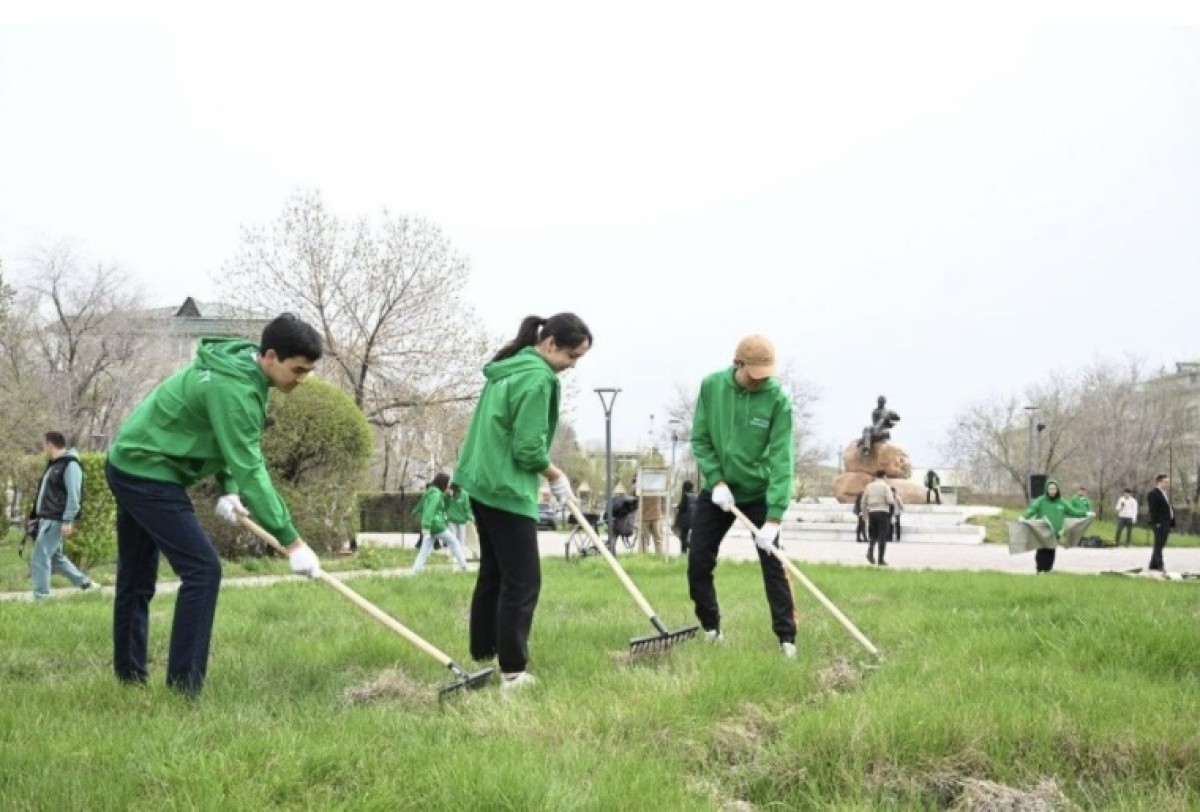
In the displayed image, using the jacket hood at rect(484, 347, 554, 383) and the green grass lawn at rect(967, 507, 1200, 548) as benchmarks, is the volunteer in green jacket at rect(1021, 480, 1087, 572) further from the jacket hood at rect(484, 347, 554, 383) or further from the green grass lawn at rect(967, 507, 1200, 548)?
the green grass lawn at rect(967, 507, 1200, 548)

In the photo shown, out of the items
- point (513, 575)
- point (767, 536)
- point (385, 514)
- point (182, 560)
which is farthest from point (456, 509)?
point (385, 514)

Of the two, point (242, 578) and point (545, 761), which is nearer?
point (545, 761)

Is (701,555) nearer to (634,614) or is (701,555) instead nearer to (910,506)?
(634,614)

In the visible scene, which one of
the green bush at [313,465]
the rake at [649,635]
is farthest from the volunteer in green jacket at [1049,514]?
the rake at [649,635]

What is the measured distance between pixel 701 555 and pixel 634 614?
1.47 meters

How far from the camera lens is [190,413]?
14.5 feet

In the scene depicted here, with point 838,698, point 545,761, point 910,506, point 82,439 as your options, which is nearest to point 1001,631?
point 838,698

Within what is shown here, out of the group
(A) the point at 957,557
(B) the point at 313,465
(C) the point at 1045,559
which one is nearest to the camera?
(C) the point at 1045,559

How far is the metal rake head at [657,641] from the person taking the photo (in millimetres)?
5254

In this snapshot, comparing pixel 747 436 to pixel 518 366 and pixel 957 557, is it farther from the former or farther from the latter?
pixel 957 557

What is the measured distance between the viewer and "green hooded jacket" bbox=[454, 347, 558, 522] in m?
4.62

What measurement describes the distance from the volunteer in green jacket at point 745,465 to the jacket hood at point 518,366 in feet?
4.63

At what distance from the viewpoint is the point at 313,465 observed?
14.8 meters

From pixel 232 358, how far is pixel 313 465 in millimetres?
10849
